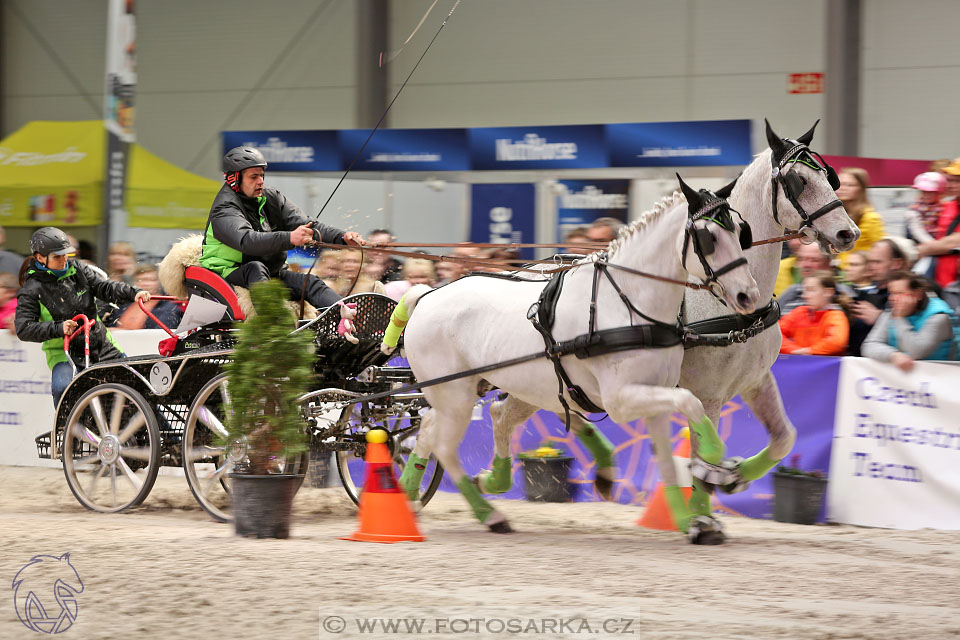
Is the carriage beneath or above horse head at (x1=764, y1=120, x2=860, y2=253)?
beneath

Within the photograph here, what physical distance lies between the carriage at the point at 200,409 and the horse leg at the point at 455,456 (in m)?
0.34

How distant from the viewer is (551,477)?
8.65 m

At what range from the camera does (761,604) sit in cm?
481

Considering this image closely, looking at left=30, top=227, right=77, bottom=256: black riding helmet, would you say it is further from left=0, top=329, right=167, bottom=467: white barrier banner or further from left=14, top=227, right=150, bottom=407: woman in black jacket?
left=0, top=329, right=167, bottom=467: white barrier banner

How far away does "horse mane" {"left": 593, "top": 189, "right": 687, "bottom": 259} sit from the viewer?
20.6 feet

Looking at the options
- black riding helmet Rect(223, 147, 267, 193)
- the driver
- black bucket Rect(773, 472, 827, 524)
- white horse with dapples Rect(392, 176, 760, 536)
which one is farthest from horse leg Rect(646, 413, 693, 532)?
black riding helmet Rect(223, 147, 267, 193)

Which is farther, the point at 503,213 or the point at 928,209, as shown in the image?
the point at 503,213

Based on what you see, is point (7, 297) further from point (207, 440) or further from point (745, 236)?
point (745, 236)

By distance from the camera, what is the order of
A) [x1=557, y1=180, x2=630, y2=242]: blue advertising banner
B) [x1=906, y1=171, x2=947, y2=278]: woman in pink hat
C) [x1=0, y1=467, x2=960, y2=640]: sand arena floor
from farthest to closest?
[x1=557, y1=180, x2=630, y2=242]: blue advertising banner → [x1=906, y1=171, x2=947, y2=278]: woman in pink hat → [x1=0, y1=467, x2=960, y2=640]: sand arena floor

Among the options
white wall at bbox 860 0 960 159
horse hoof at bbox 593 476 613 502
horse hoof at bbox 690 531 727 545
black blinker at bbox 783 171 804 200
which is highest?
white wall at bbox 860 0 960 159

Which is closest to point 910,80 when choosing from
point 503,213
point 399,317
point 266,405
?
point 503,213

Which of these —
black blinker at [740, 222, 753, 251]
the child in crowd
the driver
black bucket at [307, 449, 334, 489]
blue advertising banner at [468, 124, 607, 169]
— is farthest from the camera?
blue advertising banner at [468, 124, 607, 169]

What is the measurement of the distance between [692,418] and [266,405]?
2288 mm

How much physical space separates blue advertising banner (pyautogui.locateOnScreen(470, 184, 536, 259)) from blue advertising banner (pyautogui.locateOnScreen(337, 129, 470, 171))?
1.52ft
